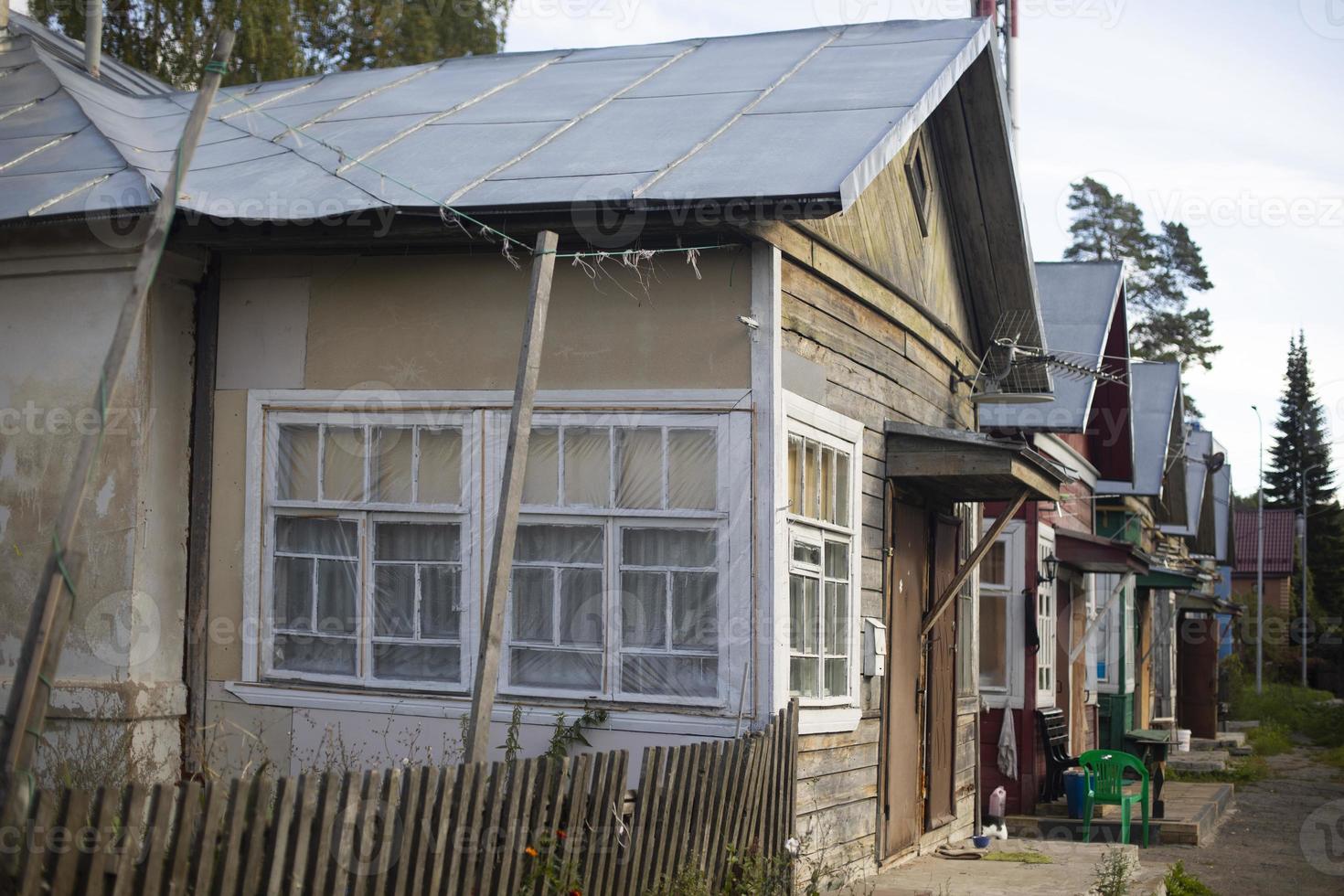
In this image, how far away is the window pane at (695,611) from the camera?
6938 millimetres

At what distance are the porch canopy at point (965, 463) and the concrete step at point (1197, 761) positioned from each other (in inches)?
503

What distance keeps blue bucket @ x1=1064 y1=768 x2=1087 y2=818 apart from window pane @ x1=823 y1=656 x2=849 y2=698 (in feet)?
24.0

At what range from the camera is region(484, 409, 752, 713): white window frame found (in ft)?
22.5

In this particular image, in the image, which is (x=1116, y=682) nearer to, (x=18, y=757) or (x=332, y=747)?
(x=332, y=747)

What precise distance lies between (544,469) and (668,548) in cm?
77

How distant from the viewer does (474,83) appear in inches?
379

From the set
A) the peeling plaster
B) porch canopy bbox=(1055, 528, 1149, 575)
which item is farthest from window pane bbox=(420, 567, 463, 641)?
porch canopy bbox=(1055, 528, 1149, 575)

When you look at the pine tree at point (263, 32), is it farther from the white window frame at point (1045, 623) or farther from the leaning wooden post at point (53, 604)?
the leaning wooden post at point (53, 604)

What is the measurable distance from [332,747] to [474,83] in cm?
469

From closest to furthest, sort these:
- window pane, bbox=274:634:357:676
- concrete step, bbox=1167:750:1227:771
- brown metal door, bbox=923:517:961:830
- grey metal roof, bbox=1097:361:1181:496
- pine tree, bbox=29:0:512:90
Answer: window pane, bbox=274:634:357:676 < brown metal door, bbox=923:517:961:830 < pine tree, bbox=29:0:512:90 < concrete step, bbox=1167:750:1227:771 < grey metal roof, bbox=1097:361:1181:496

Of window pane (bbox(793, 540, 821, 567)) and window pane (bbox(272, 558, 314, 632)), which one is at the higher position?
window pane (bbox(793, 540, 821, 567))

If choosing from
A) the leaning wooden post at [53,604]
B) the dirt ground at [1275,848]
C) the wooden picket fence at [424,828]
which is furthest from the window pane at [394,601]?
the dirt ground at [1275,848]

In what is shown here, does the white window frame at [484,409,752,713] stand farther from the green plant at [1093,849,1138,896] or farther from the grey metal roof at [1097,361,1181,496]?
the grey metal roof at [1097,361,1181,496]

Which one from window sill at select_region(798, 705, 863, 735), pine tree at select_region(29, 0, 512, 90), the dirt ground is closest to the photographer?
window sill at select_region(798, 705, 863, 735)
